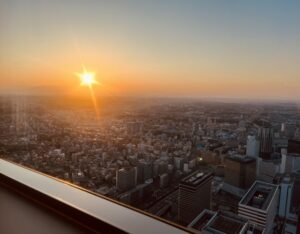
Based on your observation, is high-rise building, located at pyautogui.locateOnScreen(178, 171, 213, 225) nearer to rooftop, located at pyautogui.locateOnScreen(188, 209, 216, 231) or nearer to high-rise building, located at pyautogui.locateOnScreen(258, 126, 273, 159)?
rooftop, located at pyautogui.locateOnScreen(188, 209, 216, 231)

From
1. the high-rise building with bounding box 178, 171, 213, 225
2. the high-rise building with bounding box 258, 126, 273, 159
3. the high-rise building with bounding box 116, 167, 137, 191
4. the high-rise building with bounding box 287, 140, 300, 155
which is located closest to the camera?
the high-rise building with bounding box 287, 140, 300, 155

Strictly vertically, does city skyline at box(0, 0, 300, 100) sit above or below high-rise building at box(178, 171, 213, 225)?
above

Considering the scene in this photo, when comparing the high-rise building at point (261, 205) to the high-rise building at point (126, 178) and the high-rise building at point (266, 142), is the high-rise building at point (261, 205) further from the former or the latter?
the high-rise building at point (126, 178)

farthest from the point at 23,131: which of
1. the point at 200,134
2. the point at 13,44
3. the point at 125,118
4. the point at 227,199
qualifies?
the point at 227,199

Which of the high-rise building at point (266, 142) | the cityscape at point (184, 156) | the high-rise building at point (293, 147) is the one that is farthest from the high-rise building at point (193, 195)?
the high-rise building at point (293, 147)

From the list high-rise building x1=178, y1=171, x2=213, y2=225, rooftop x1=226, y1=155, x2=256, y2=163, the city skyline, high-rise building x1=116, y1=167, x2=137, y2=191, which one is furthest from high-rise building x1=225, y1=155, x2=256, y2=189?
high-rise building x1=116, y1=167, x2=137, y2=191

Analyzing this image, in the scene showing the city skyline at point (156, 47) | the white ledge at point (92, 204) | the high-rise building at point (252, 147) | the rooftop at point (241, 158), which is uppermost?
the city skyline at point (156, 47)

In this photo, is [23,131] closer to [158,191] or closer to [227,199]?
[158,191]

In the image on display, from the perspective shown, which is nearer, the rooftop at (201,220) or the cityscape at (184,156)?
the cityscape at (184,156)
